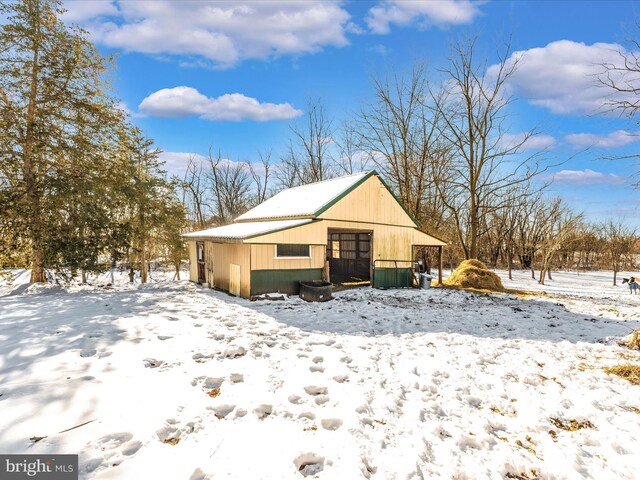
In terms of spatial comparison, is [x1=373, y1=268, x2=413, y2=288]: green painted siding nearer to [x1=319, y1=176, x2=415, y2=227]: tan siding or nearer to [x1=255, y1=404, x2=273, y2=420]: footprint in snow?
[x1=319, y1=176, x2=415, y2=227]: tan siding

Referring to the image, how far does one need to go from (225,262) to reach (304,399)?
33.5 feet

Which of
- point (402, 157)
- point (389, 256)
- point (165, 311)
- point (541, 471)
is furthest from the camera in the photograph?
point (402, 157)

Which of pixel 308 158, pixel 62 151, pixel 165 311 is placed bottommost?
pixel 165 311

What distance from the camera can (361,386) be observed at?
4.49 meters

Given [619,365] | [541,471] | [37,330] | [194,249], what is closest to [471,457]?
[541,471]

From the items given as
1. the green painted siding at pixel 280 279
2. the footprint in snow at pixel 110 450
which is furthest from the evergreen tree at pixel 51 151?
the footprint in snow at pixel 110 450

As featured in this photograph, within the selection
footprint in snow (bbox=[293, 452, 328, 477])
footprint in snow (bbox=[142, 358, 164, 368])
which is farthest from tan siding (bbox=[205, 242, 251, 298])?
footprint in snow (bbox=[293, 452, 328, 477])

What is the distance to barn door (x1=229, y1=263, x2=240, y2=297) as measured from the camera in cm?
1223

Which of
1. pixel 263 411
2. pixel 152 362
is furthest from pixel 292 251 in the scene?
pixel 263 411

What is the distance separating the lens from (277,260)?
1216 cm

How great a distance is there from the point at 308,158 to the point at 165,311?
1036 inches

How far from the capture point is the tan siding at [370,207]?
1409cm

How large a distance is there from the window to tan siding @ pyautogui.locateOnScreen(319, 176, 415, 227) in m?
1.64

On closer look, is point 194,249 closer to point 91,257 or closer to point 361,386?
point 91,257
